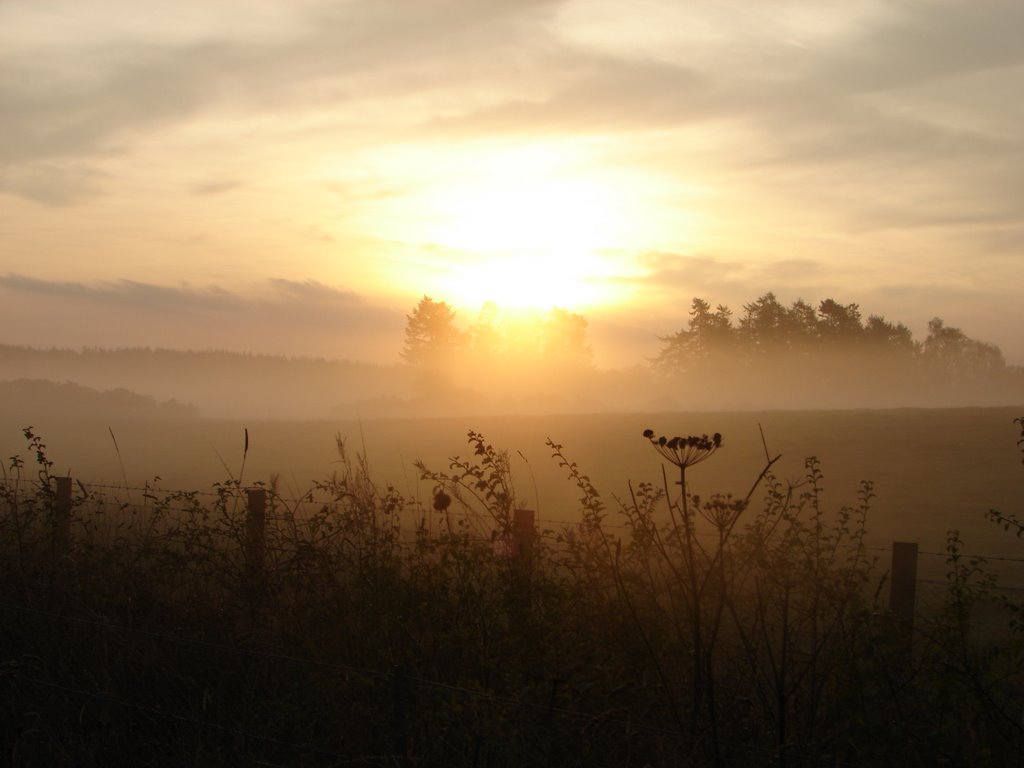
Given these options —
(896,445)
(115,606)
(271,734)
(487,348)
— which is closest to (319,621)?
(271,734)

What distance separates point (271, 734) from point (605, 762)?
2182 millimetres

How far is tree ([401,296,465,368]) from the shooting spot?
87.1m

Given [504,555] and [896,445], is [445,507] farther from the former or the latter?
[896,445]

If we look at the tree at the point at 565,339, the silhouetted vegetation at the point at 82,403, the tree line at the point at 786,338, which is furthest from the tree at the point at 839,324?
the silhouetted vegetation at the point at 82,403

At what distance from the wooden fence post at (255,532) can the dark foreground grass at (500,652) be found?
0.17 ft

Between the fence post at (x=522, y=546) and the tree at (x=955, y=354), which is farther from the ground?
the tree at (x=955, y=354)

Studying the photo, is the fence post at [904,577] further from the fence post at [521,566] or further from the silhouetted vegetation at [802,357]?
the silhouetted vegetation at [802,357]

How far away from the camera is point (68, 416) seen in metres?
64.2

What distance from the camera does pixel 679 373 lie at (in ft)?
251

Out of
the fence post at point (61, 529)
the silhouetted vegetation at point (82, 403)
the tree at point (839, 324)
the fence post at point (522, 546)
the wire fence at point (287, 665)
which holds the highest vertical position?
the tree at point (839, 324)

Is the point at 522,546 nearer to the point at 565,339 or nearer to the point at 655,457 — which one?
the point at 655,457

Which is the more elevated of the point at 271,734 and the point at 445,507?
the point at 445,507

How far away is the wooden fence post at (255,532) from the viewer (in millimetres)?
7730

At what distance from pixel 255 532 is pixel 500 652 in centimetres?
296
